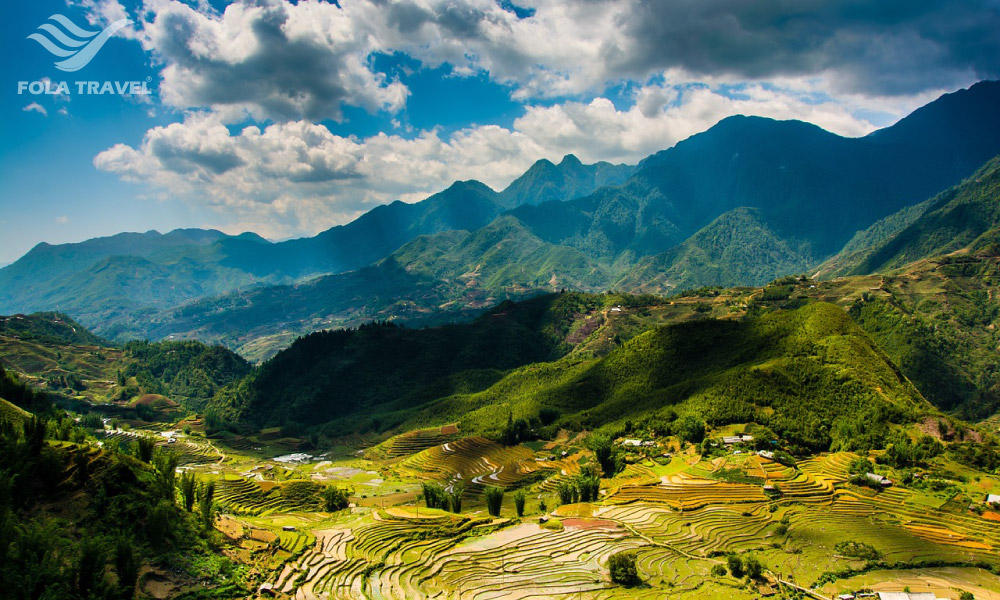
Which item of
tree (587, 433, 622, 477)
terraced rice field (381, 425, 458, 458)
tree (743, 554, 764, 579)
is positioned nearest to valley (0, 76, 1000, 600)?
tree (587, 433, 622, 477)

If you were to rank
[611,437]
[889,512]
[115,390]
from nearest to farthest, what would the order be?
[889,512] < [611,437] < [115,390]

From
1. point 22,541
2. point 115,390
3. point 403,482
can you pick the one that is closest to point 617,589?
point 22,541

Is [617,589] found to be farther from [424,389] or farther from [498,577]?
[424,389]

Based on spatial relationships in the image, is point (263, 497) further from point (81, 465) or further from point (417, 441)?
point (417, 441)

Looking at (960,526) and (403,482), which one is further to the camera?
(403,482)

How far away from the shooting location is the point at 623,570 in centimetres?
4153

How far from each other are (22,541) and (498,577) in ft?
105

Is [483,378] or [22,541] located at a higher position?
[22,541]

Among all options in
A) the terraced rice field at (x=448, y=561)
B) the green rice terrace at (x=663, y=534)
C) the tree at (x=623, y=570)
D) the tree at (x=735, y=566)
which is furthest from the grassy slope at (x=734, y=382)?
the terraced rice field at (x=448, y=561)

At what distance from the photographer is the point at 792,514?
51.7 meters

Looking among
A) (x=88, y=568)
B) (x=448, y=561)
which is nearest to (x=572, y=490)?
(x=448, y=561)

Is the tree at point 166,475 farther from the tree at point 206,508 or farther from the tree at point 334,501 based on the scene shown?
the tree at point 334,501

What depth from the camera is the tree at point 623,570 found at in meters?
41.2

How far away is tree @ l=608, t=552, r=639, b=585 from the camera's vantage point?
135 ft
